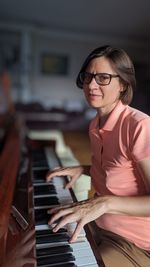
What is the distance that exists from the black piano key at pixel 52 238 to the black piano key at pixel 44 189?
0.88ft

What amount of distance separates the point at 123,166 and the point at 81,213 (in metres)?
0.17

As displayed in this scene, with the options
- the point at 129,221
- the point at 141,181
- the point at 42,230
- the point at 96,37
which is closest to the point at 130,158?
the point at 141,181

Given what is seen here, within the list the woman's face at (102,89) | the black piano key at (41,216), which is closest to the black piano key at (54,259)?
the black piano key at (41,216)

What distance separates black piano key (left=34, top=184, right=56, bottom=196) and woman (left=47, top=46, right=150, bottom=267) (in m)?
0.22

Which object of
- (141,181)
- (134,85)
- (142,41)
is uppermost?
(142,41)

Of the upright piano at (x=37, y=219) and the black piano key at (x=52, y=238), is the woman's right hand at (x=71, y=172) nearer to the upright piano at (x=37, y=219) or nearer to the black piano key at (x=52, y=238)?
the upright piano at (x=37, y=219)

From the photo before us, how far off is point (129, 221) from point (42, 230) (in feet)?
0.73

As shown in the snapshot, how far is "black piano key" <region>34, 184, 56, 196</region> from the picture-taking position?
91 cm

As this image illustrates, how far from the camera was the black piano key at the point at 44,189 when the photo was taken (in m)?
0.91

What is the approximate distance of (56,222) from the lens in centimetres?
66

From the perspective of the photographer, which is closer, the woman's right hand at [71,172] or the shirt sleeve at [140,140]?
the shirt sleeve at [140,140]

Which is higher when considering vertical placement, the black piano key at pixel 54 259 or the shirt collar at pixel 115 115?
the shirt collar at pixel 115 115

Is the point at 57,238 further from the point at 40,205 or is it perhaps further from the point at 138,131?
the point at 138,131

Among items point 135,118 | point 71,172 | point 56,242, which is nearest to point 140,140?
point 135,118
